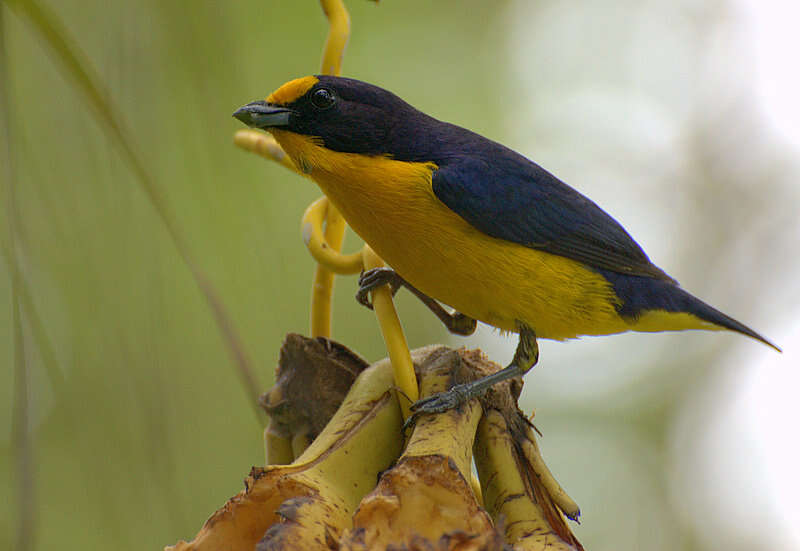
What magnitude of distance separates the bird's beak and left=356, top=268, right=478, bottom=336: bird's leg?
413 mm

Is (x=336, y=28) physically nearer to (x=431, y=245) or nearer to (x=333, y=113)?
(x=333, y=113)

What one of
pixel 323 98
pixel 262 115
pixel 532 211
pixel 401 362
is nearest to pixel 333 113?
pixel 323 98

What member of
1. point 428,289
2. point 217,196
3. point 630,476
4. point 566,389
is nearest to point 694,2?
point 566,389

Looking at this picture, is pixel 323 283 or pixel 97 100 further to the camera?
pixel 323 283

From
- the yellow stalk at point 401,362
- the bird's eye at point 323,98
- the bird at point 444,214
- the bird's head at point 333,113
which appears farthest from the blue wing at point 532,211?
the yellow stalk at point 401,362

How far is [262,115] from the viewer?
1.88 meters

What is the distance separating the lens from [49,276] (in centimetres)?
157

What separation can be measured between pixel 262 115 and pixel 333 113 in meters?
0.18

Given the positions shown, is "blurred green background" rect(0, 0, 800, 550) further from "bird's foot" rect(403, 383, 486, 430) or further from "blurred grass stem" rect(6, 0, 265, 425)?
"bird's foot" rect(403, 383, 486, 430)

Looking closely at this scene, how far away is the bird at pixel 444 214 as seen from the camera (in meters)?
1.91

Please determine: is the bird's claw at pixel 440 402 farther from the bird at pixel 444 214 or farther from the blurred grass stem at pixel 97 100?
the blurred grass stem at pixel 97 100

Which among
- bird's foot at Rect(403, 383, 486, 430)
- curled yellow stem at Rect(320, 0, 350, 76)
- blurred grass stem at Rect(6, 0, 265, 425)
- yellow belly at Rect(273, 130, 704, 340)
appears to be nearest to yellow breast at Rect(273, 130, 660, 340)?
yellow belly at Rect(273, 130, 704, 340)

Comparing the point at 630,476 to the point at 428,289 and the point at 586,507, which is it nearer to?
the point at 586,507

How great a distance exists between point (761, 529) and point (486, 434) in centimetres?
443
